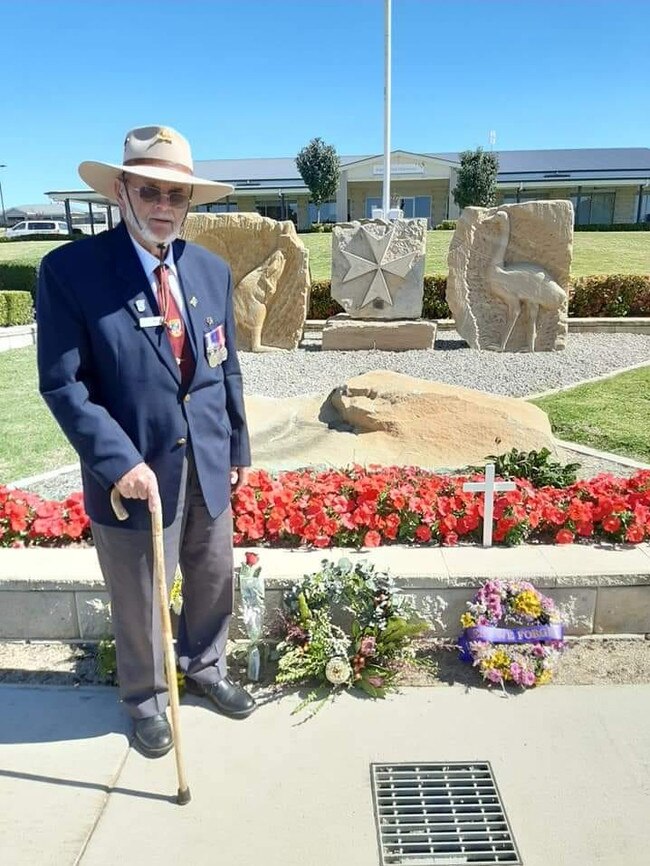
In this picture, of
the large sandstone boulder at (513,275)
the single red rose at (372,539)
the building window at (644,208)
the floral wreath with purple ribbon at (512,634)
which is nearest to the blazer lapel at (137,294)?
the single red rose at (372,539)

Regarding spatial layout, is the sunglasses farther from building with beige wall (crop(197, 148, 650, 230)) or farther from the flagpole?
building with beige wall (crop(197, 148, 650, 230))

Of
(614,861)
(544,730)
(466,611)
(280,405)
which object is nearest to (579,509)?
(466,611)

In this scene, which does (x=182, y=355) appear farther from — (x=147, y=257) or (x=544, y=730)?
(x=544, y=730)

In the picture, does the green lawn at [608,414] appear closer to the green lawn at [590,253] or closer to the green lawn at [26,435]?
the green lawn at [26,435]

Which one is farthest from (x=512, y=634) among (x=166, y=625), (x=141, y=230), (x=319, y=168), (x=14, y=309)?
(x=319, y=168)

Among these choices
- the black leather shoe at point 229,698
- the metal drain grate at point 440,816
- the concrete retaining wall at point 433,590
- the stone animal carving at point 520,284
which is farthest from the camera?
the stone animal carving at point 520,284

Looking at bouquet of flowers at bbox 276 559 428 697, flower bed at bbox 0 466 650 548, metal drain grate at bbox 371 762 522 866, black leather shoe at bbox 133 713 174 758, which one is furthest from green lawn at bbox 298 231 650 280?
metal drain grate at bbox 371 762 522 866

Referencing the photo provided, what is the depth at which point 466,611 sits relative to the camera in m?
3.01

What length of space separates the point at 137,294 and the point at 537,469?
2.90 m

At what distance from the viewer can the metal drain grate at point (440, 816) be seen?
1.97 metres

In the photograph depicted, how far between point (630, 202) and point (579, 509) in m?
37.2

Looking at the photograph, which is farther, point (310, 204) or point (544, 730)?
point (310, 204)

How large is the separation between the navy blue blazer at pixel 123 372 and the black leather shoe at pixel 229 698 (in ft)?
2.31

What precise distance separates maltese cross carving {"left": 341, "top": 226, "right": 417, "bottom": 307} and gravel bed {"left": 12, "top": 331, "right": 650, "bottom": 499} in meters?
1.06
